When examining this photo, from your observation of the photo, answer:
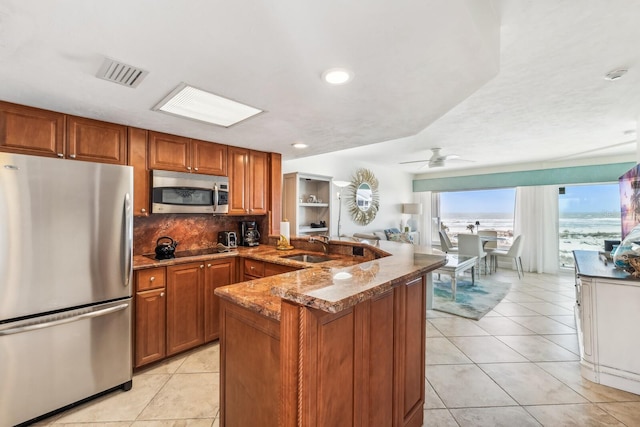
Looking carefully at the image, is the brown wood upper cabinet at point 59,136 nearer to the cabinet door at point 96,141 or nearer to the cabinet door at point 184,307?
the cabinet door at point 96,141

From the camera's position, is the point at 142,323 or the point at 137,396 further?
the point at 142,323

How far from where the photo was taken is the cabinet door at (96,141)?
7.40 ft

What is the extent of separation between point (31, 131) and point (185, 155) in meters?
1.14

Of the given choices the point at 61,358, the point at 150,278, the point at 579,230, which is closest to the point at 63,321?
the point at 61,358

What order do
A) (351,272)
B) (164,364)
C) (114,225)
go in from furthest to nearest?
(164,364) < (114,225) < (351,272)

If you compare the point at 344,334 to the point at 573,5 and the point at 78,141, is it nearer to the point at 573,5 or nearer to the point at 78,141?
the point at 573,5

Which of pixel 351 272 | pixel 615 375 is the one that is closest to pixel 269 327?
pixel 351 272

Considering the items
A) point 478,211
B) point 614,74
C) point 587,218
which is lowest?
point 587,218

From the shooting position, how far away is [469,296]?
4.50 metres

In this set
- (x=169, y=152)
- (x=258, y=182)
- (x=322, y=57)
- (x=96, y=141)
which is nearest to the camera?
(x=322, y=57)

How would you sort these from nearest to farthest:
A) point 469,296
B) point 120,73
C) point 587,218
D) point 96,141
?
point 120,73 < point 96,141 < point 469,296 < point 587,218

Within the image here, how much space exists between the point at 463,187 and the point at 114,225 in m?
7.61

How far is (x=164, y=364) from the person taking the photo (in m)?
2.55

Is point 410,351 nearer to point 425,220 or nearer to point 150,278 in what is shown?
point 150,278
